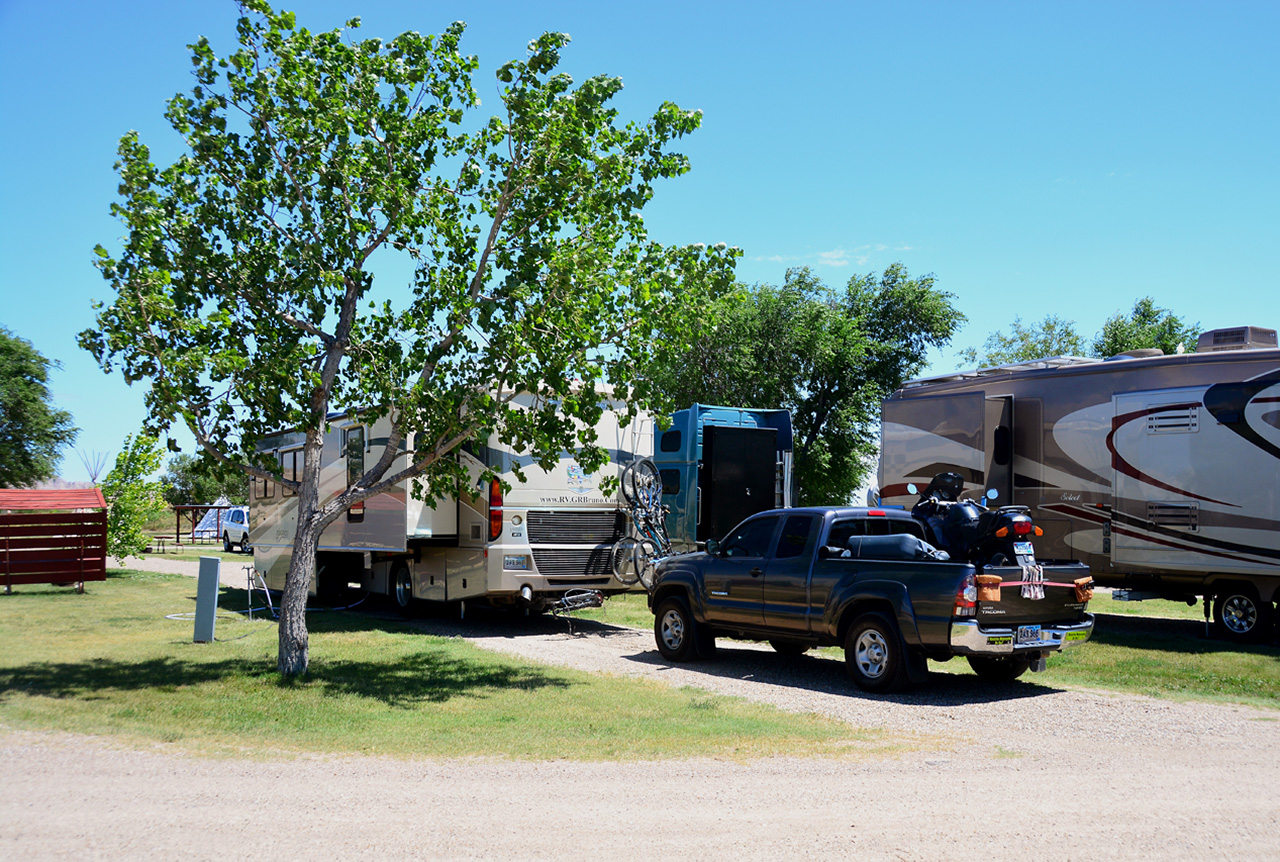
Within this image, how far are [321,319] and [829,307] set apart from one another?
27469 mm

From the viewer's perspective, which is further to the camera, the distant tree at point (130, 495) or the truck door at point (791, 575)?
the distant tree at point (130, 495)

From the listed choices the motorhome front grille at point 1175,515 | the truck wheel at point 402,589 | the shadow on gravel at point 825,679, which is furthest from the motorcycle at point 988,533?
the truck wheel at point 402,589

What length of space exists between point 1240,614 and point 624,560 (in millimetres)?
8154

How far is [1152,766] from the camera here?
713cm

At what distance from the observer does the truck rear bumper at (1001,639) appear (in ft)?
30.3

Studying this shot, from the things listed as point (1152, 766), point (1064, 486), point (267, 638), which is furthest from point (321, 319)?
point (1064, 486)

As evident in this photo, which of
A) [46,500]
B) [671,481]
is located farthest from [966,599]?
[46,500]

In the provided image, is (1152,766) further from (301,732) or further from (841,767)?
(301,732)

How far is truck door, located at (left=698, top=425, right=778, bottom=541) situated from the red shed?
42.9 feet

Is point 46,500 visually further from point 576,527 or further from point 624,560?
point 624,560

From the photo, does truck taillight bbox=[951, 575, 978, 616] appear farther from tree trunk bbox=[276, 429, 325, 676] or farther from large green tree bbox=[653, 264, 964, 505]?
large green tree bbox=[653, 264, 964, 505]

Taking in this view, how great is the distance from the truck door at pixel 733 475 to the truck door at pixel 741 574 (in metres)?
5.50

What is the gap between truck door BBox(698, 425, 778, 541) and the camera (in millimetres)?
17406

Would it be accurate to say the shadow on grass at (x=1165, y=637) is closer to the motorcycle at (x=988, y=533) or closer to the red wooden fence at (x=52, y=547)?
the motorcycle at (x=988, y=533)
